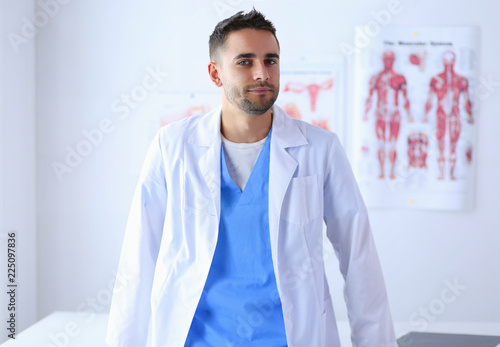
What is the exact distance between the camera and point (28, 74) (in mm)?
3152

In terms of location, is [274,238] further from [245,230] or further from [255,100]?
[255,100]

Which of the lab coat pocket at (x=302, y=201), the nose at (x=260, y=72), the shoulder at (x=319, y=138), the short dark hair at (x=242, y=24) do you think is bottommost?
the lab coat pocket at (x=302, y=201)

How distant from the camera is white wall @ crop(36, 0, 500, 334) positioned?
10.4 ft

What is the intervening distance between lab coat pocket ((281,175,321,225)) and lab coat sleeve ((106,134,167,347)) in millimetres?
374

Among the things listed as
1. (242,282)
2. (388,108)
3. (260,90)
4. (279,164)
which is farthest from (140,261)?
(388,108)

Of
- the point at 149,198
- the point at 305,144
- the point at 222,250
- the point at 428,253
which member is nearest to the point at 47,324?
the point at 149,198

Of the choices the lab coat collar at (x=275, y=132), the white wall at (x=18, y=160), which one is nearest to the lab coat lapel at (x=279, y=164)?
the lab coat collar at (x=275, y=132)

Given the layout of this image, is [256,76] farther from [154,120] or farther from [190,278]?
[154,120]

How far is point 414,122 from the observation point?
322 centimetres

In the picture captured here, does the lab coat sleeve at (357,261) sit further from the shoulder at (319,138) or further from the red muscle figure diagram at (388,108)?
the red muscle figure diagram at (388,108)

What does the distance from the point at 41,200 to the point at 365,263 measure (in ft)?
7.64

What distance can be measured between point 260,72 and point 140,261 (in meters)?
0.64

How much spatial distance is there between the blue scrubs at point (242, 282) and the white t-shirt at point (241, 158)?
30 mm

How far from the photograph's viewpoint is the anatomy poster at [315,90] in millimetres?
3193
